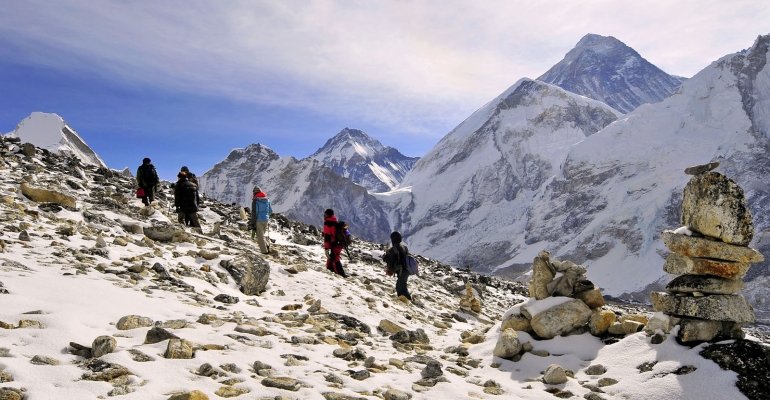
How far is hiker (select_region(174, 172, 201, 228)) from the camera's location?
53.6ft

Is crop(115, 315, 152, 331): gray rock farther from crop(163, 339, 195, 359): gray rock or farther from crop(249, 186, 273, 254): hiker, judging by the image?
crop(249, 186, 273, 254): hiker

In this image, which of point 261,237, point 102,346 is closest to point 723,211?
point 102,346

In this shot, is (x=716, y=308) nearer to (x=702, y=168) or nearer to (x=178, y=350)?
(x=702, y=168)

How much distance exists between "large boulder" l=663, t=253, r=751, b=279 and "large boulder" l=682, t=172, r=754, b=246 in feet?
1.36

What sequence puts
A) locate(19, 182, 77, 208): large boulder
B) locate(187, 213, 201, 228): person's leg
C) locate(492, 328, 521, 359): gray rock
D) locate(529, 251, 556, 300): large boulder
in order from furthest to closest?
locate(187, 213, 201, 228): person's leg < locate(19, 182, 77, 208): large boulder < locate(529, 251, 556, 300): large boulder < locate(492, 328, 521, 359): gray rock

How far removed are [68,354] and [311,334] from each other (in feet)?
12.5

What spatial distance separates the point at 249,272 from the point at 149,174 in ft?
31.4

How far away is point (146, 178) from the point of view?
58.8 ft

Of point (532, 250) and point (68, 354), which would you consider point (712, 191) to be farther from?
point (532, 250)

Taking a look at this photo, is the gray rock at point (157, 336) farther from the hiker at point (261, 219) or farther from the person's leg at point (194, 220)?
the person's leg at point (194, 220)

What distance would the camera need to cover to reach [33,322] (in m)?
5.48

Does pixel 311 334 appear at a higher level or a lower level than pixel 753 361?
lower

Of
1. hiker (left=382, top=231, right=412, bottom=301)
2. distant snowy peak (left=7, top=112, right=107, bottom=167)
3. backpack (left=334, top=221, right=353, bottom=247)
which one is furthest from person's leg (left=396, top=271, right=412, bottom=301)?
distant snowy peak (left=7, top=112, right=107, bottom=167)

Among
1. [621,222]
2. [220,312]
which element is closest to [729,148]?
[621,222]
